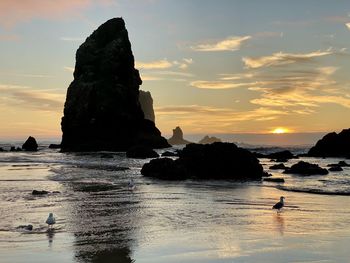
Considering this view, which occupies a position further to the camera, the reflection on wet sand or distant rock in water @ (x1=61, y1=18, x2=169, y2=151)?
distant rock in water @ (x1=61, y1=18, x2=169, y2=151)

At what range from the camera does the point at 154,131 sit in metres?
103

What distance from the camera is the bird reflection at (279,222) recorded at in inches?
520

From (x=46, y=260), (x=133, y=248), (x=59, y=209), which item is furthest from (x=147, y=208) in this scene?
(x=46, y=260)

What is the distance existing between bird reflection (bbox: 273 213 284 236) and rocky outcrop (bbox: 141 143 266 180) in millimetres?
16346

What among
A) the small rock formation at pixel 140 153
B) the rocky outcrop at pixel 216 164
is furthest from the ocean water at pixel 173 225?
the small rock formation at pixel 140 153

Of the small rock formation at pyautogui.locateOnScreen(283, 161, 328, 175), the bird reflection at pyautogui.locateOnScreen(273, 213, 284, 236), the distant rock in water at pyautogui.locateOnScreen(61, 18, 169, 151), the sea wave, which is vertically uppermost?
the distant rock in water at pyautogui.locateOnScreen(61, 18, 169, 151)

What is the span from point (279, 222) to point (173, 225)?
3570mm

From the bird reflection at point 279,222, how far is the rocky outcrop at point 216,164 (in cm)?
1635

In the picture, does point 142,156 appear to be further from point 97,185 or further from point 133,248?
point 133,248

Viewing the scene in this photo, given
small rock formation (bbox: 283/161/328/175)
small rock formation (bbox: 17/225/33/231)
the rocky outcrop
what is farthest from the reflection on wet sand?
small rock formation (bbox: 283/161/328/175)

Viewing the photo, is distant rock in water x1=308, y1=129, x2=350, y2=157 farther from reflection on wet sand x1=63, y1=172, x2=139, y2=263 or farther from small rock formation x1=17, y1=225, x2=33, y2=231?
small rock formation x1=17, y1=225, x2=33, y2=231

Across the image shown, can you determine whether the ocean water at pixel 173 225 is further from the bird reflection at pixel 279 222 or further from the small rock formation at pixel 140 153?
the small rock formation at pixel 140 153

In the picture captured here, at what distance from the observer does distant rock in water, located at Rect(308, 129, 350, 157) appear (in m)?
71.3

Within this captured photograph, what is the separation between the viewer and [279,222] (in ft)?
47.9
